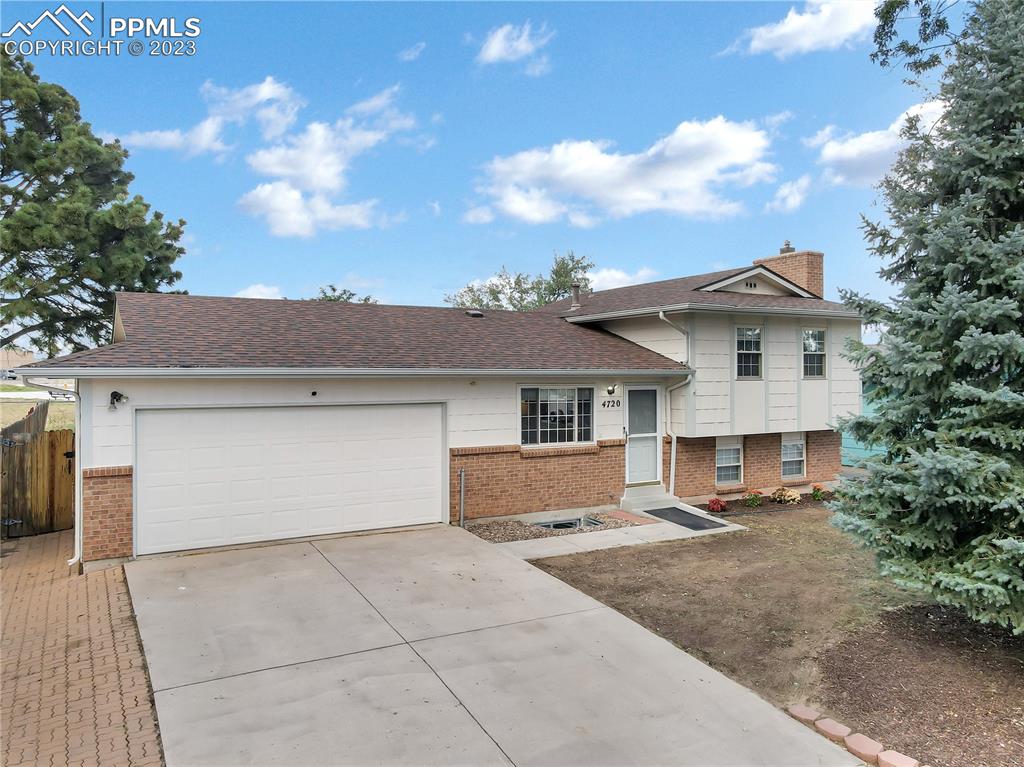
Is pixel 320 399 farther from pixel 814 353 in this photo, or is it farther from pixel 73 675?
pixel 814 353

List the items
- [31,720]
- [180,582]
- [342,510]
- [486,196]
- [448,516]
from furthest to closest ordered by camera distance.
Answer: [486,196] → [448,516] → [342,510] → [180,582] → [31,720]

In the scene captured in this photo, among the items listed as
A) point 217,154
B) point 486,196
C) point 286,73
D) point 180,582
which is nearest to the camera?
point 180,582

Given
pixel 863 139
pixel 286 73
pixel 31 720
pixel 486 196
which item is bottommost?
pixel 31 720

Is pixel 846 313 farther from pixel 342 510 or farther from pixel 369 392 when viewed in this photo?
pixel 342 510

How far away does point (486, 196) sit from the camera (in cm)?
3359

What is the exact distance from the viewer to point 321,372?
848 cm

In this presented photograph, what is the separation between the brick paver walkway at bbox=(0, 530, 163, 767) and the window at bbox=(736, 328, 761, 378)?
35.0 feet

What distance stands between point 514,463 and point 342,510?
2.93 meters

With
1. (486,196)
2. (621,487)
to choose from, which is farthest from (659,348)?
(486,196)

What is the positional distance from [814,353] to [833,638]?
8.80 meters

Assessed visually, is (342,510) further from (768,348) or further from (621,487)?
(768,348)

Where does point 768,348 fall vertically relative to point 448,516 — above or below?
above

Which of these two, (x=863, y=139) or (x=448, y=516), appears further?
(x=863, y=139)

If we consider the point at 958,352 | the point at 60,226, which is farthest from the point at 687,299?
the point at 60,226
